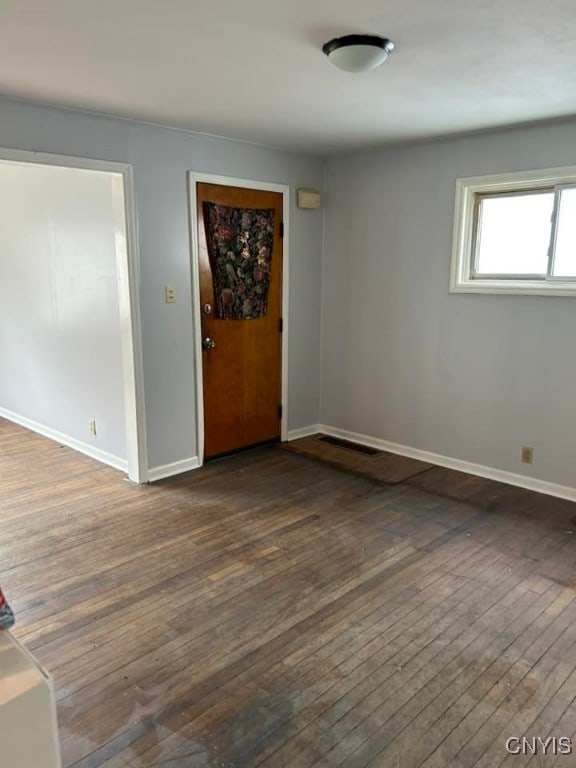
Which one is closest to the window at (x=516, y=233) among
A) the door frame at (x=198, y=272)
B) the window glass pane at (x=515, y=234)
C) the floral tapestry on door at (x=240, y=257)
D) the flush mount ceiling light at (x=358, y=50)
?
the window glass pane at (x=515, y=234)

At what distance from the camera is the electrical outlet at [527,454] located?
12.4 ft

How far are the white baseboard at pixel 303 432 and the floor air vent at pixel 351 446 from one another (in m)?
0.14

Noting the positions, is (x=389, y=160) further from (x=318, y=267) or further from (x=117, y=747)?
(x=117, y=747)

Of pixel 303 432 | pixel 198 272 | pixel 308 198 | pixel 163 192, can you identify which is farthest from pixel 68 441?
pixel 308 198

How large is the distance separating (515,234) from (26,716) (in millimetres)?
3810

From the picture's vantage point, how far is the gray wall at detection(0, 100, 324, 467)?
318 cm

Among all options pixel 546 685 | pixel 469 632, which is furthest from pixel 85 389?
pixel 546 685

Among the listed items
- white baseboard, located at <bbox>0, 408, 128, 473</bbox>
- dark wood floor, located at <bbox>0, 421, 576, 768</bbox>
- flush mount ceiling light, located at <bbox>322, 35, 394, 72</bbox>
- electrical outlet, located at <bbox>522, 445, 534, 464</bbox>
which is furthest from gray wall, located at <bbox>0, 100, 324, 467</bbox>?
electrical outlet, located at <bbox>522, 445, 534, 464</bbox>

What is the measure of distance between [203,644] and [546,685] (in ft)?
4.27

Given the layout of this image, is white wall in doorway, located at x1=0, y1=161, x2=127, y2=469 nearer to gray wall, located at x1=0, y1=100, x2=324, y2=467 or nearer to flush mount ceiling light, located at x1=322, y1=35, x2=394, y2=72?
gray wall, located at x1=0, y1=100, x2=324, y2=467

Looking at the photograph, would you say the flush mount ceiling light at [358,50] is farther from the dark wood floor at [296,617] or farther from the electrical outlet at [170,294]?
the dark wood floor at [296,617]

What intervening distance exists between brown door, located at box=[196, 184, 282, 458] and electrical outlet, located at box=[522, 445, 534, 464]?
77.9 inches

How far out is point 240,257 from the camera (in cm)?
423

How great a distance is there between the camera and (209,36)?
2094 mm
